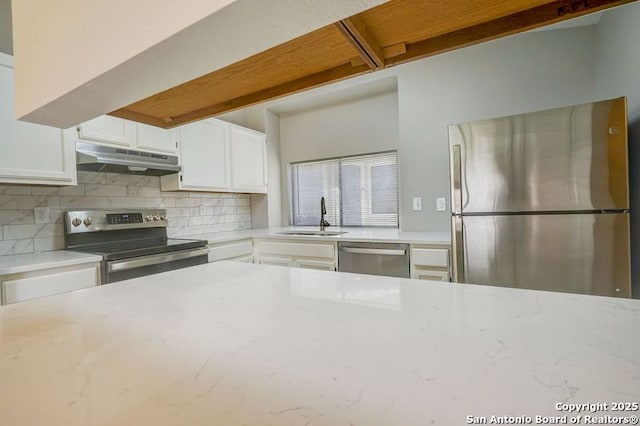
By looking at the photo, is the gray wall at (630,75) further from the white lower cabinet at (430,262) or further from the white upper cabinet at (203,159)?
the white upper cabinet at (203,159)

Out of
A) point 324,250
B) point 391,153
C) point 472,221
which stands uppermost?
point 391,153

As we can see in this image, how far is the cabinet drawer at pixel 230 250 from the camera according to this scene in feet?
8.78

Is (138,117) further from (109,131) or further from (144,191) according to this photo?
(144,191)

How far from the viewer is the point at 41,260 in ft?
5.63

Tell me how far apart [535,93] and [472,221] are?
1288mm

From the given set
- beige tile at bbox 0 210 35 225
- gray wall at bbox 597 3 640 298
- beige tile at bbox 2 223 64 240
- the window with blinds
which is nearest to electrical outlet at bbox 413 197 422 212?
the window with blinds

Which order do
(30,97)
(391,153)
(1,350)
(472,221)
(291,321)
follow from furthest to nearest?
(391,153), (472,221), (30,97), (291,321), (1,350)

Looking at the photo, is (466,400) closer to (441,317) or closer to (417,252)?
(441,317)

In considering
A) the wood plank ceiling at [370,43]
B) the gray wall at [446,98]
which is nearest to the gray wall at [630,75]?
the gray wall at [446,98]

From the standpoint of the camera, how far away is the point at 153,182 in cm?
275

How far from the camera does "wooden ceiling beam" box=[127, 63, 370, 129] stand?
90 cm

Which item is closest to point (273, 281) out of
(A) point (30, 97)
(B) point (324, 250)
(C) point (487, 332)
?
(C) point (487, 332)

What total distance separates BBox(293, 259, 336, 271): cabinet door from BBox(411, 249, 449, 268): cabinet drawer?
2.35 feet

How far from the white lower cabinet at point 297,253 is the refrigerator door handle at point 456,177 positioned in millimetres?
1060
